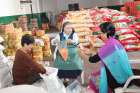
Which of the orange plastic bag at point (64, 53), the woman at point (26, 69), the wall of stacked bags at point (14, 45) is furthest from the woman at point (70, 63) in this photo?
the wall of stacked bags at point (14, 45)

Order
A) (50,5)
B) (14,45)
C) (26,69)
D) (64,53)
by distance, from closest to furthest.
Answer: (26,69)
(64,53)
(14,45)
(50,5)

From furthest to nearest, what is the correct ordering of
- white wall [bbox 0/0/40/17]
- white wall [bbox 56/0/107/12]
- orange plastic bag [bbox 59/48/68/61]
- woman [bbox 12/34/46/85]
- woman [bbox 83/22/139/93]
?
white wall [bbox 56/0/107/12]
white wall [bbox 0/0/40/17]
orange plastic bag [bbox 59/48/68/61]
woman [bbox 12/34/46/85]
woman [bbox 83/22/139/93]

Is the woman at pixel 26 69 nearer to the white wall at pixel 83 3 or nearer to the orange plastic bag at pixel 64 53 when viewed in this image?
the orange plastic bag at pixel 64 53

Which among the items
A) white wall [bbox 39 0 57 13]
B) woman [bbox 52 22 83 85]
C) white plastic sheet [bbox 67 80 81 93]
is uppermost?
white wall [bbox 39 0 57 13]

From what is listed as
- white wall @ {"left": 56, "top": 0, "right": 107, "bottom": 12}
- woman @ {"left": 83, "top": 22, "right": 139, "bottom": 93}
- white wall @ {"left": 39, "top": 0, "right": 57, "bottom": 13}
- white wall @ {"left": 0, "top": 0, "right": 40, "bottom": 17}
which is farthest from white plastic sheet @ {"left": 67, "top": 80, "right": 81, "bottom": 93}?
white wall @ {"left": 39, "top": 0, "right": 57, "bottom": 13}

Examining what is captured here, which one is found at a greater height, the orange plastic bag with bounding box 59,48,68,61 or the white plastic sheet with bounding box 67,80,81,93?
the orange plastic bag with bounding box 59,48,68,61

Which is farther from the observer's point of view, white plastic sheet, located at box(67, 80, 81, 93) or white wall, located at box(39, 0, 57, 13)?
white wall, located at box(39, 0, 57, 13)

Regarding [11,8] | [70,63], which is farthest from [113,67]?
[11,8]

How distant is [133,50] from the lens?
448cm

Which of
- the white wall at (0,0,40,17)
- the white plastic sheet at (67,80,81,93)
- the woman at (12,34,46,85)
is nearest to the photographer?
the woman at (12,34,46,85)

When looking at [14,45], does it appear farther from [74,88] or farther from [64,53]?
[74,88]

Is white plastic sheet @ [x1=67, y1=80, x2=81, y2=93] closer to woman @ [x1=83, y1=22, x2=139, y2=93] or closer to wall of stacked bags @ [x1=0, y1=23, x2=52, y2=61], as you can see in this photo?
woman @ [x1=83, y1=22, x2=139, y2=93]

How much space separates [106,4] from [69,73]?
1073 centimetres

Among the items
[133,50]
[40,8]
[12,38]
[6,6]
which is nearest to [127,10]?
[6,6]
